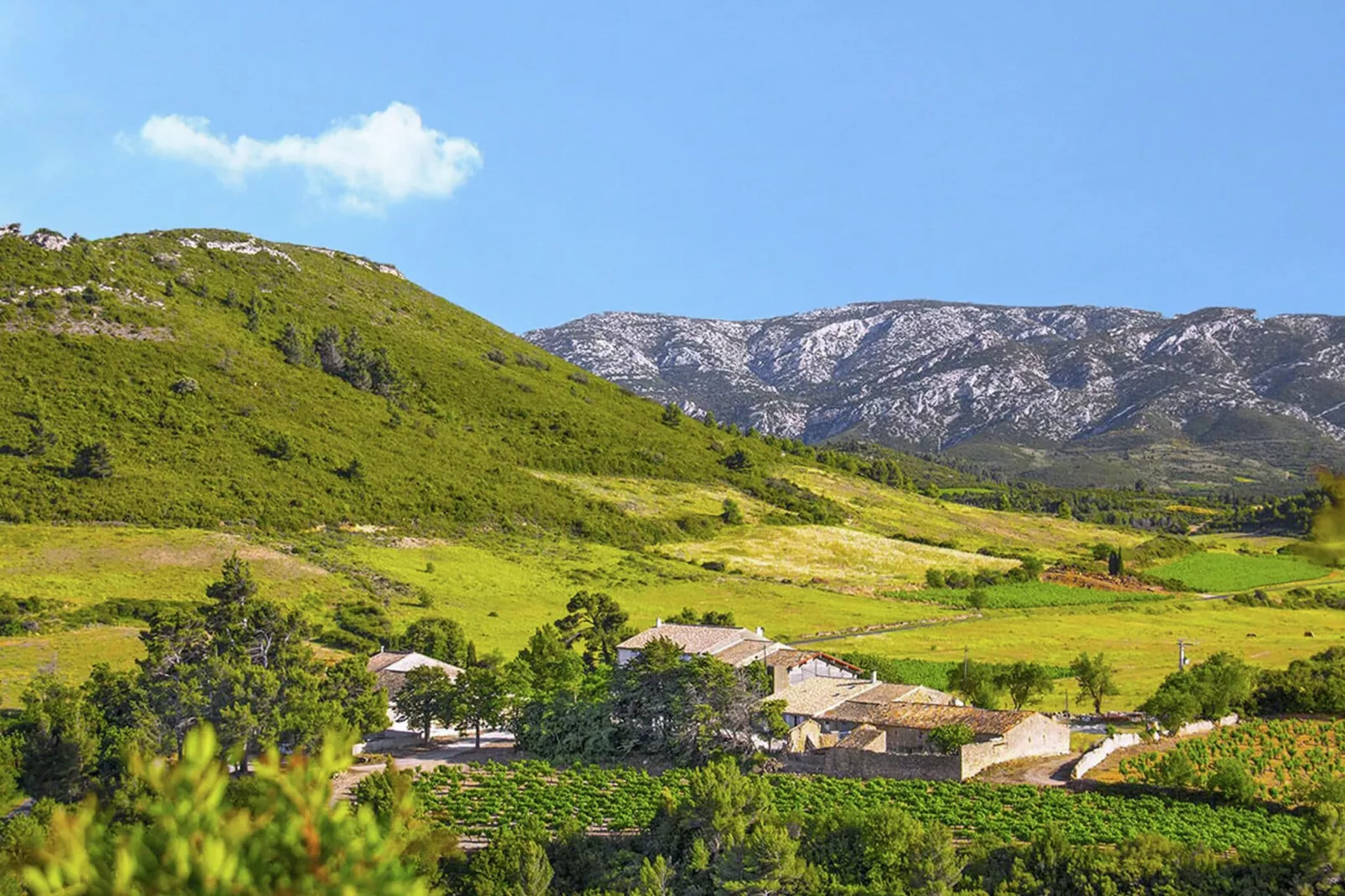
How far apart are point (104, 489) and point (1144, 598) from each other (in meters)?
117

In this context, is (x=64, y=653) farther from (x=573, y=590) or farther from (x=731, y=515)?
(x=731, y=515)

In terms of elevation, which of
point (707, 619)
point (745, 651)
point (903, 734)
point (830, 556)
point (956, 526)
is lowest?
point (903, 734)

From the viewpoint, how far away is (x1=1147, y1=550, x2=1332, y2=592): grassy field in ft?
480

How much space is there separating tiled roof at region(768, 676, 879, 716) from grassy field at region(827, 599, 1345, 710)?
17791 millimetres

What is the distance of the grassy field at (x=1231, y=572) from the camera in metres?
146

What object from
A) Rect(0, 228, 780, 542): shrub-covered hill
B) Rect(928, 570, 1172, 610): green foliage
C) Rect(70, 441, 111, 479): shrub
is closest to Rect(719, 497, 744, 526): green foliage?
Rect(0, 228, 780, 542): shrub-covered hill

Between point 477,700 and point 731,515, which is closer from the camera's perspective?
point 477,700

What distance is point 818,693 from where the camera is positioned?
2867 inches

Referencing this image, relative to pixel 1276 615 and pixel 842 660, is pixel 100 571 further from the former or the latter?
pixel 1276 615

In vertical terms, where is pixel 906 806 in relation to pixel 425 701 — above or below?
below

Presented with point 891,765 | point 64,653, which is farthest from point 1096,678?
point 64,653

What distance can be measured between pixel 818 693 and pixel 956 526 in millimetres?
114893

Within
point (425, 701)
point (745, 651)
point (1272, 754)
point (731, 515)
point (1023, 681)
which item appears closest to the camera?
point (1272, 754)

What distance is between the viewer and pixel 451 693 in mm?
71500
